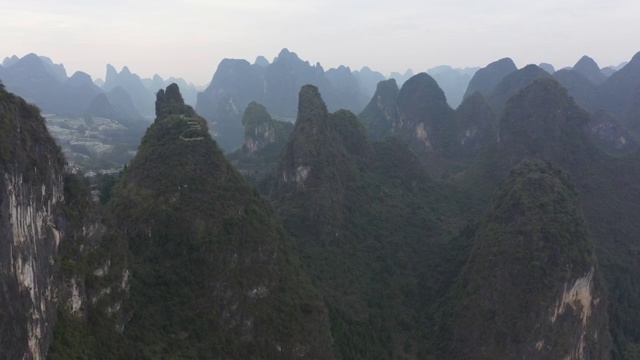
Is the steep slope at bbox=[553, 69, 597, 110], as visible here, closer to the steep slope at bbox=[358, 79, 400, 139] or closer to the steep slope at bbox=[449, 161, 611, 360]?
the steep slope at bbox=[358, 79, 400, 139]

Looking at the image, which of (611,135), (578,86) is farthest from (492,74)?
(611,135)

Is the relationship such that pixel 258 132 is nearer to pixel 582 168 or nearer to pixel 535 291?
pixel 582 168

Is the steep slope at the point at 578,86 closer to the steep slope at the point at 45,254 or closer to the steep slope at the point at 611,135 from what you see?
the steep slope at the point at 611,135

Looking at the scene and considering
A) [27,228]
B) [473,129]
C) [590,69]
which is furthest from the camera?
[590,69]

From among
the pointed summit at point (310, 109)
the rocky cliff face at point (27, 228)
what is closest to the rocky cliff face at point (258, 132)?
the pointed summit at point (310, 109)

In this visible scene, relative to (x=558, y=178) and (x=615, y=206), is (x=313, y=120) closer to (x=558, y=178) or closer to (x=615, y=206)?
(x=558, y=178)

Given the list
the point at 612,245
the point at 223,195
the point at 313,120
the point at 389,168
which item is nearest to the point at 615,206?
the point at 612,245
